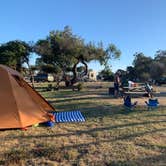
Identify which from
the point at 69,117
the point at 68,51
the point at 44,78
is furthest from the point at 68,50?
the point at 44,78

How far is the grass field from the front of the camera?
6.14m

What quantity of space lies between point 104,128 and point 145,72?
166 feet

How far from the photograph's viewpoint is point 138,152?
665 cm

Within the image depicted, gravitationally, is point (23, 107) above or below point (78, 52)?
below

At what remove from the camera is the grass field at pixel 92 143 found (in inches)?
242

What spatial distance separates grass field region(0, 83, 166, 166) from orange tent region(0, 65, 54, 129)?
36 cm

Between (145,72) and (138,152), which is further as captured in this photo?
(145,72)

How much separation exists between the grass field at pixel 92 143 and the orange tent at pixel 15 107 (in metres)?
0.36

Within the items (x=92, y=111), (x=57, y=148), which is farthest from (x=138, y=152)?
(x=92, y=111)

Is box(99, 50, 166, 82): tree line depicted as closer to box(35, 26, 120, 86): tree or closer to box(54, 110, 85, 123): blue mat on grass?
box(35, 26, 120, 86): tree

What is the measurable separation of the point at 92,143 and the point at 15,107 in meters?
3.01

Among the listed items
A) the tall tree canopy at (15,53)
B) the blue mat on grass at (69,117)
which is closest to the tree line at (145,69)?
the tall tree canopy at (15,53)

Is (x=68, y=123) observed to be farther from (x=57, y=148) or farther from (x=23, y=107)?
(x=57, y=148)

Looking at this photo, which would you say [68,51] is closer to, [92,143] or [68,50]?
[68,50]
